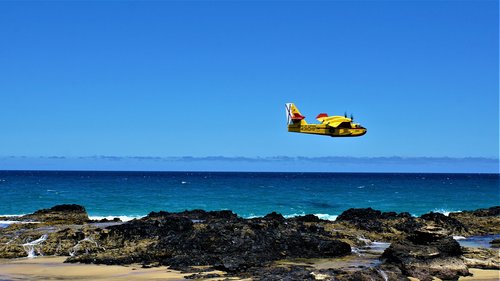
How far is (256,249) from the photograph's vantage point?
2519 cm

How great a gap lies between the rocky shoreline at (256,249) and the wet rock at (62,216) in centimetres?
305

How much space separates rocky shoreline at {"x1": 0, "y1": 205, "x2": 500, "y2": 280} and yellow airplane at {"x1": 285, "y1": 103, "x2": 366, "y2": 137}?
18.8ft

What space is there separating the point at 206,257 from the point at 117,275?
12.8 feet

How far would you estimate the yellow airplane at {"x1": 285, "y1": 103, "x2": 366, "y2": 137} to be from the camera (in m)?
35.2

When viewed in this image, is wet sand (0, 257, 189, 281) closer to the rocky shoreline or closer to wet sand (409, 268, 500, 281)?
the rocky shoreline


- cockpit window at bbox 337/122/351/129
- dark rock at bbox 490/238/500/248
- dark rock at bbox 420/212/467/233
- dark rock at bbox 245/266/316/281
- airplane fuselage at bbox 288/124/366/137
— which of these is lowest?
dark rock at bbox 245/266/316/281

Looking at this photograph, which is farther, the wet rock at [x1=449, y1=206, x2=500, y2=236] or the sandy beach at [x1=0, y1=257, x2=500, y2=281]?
the wet rock at [x1=449, y1=206, x2=500, y2=236]

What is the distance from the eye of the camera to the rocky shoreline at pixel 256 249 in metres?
21.6

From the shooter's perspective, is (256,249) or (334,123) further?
(334,123)

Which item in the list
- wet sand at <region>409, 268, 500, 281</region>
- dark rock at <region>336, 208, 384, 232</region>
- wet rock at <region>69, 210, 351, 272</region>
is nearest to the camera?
wet sand at <region>409, 268, 500, 281</region>

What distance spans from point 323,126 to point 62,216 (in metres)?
19.0

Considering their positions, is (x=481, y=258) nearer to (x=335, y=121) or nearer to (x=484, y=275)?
(x=484, y=275)

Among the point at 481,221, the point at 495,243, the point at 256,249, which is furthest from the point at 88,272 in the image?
the point at 481,221

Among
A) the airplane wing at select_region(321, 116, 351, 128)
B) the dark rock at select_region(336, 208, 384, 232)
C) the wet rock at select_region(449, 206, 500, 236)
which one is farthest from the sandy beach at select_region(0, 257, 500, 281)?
the wet rock at select_region(449, 206, 500, 236)
